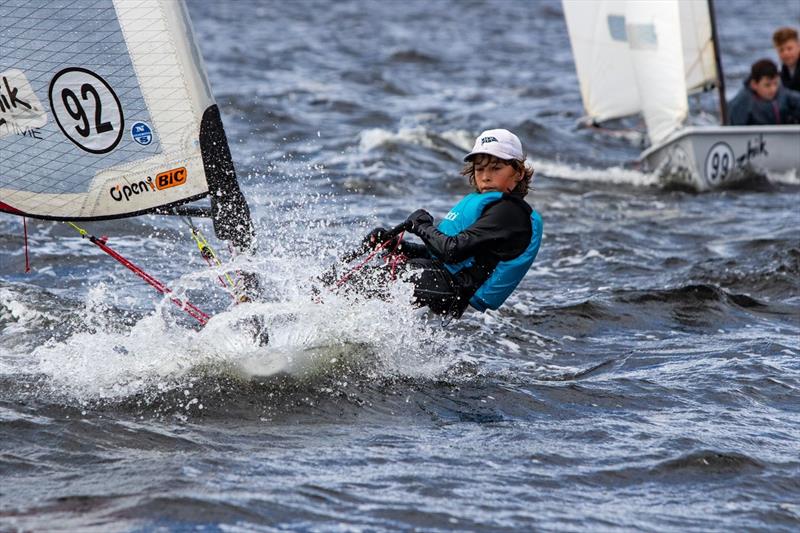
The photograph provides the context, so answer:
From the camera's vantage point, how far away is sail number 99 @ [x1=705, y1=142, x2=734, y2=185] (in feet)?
34.0

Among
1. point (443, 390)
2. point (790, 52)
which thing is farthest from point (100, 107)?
point (790, 52)

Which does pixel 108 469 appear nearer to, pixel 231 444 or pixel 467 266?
pixel 231 444

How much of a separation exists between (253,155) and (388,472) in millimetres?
7230

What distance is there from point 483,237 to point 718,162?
19.7ft

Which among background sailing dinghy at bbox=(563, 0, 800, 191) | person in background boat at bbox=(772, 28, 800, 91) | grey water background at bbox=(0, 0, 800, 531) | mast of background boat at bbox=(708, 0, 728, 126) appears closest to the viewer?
grey water background at bbox=(0, 0, 800, 531)

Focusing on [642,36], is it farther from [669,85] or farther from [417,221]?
[417,221]

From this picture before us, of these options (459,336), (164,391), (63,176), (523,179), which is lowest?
(459,336)

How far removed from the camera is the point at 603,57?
1162 centimetres

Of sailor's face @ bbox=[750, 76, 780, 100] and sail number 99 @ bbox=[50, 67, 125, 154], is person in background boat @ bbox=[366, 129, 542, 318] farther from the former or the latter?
sailor's face @ bbox=[750, 76, 780, 100]

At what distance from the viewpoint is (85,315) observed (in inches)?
239

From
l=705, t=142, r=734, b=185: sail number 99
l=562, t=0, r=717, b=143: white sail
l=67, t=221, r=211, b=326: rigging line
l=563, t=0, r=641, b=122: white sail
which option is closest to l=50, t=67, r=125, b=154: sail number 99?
l=67, t=221, r=211, b=326: rigging line

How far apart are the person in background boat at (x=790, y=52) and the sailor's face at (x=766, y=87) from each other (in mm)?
663

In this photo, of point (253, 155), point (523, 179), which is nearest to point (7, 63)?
point (523, 179)

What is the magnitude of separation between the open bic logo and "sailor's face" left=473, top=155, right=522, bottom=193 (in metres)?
1.26
